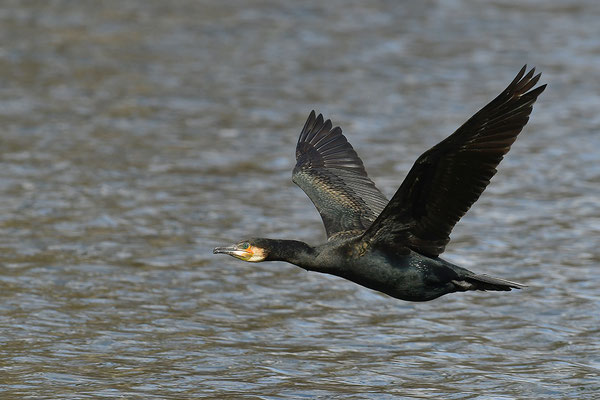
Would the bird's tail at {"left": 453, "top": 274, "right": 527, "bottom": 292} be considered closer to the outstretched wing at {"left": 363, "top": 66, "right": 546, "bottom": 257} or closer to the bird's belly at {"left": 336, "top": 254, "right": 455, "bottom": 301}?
the bird's belly at {"left": 336, "top": 254, "right": 455, "bottom": 301}

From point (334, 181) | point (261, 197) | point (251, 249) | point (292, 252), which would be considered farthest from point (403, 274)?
point (261, 197)

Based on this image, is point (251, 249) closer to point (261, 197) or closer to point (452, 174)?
point (452, 174)

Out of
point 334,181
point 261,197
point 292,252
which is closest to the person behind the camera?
point 292,252

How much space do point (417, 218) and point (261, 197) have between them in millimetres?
4782

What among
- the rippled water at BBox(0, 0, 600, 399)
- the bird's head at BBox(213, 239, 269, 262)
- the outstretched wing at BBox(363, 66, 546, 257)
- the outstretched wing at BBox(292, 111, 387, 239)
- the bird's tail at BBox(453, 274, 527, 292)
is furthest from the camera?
the outstretched wing at BBox(292, 111, 387, 239)

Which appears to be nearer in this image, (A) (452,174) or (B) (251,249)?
(A) (452,174)

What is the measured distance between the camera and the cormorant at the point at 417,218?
21.7 ft

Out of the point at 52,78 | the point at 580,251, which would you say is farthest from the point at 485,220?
the point at 52,78

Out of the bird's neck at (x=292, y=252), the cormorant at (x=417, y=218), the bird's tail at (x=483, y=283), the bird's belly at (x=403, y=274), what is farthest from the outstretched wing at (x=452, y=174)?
the bird's neck at (x=292, y=252)

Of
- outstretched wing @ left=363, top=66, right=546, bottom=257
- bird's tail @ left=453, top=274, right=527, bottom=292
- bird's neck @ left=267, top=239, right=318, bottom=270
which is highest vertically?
outstretched wing @ left=363, top=66, right=546, bottom=257

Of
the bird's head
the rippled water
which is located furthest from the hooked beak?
the rippled water

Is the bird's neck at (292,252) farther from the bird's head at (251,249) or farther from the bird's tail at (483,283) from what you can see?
the bird's tail at (483,283)

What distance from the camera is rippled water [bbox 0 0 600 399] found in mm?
8023

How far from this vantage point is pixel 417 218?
23.9 ft
